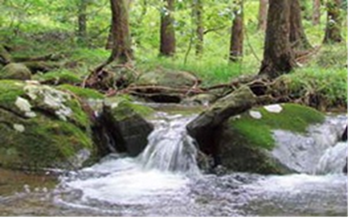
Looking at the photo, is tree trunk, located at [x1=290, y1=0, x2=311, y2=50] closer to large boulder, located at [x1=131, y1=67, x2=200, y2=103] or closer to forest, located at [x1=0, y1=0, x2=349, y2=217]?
forest, located at [x1=0, y1=0, x2=349, y2=217]

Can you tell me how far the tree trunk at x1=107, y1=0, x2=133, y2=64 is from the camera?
13.7m

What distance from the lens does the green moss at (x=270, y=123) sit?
25.7 ft

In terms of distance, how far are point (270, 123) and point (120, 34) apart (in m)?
6.45

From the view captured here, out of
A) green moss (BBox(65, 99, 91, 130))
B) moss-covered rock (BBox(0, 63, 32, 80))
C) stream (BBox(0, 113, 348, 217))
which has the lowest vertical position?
stream (BBox(0, 113, 348, 217))

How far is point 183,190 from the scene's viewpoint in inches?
266

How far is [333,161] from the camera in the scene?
25.1 ft

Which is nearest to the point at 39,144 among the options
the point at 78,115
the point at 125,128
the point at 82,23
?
the point at 78,115

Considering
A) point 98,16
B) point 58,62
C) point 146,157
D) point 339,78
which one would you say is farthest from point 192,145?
point 98,16

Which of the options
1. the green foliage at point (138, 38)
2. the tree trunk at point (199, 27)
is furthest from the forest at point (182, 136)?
the tree trunk at point (199, 27)

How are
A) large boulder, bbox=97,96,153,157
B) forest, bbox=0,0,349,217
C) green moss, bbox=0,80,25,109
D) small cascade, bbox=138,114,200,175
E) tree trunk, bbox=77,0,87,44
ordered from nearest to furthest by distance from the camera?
forest, bbox=0,0,349,217 < small cascade, bbox=138,114,200,175 < green moss, bbox=0,80,25,109 < large boulder, bbox=97,96,153,157 < tree trunk, bbox=77,0,87,44

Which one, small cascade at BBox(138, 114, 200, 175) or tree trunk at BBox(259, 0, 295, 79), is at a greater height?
tree trunk at BBox(259, 0, 295, 79)

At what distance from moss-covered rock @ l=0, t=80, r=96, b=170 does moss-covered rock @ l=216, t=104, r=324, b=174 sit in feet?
6.57

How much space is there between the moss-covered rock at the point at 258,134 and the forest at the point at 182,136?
0.05ft

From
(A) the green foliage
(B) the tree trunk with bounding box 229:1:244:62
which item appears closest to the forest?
(A) the green foliage
